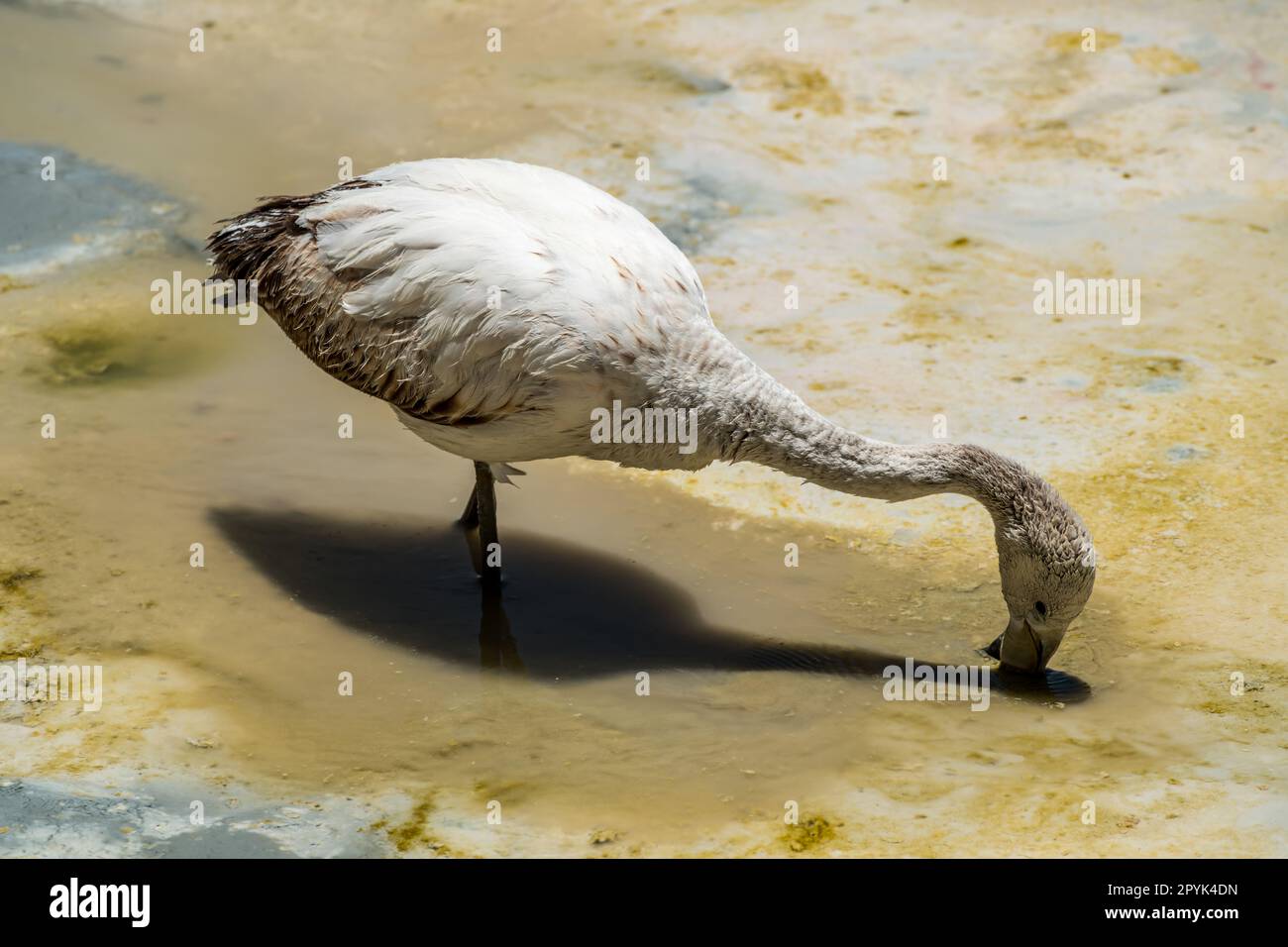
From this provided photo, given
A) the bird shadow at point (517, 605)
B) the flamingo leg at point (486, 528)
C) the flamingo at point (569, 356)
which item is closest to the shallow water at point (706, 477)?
the bird shadow at point (517, 605)

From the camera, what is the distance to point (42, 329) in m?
9.66

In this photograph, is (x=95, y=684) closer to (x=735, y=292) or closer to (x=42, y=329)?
(x=42, y=329)

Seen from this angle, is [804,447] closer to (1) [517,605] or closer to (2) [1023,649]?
(2) [1023,649]

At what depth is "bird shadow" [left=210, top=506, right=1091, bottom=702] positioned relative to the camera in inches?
286

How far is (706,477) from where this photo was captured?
8.77 metres

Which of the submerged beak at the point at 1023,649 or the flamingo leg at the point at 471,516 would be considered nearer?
the submerged beak at the point at 1023,649

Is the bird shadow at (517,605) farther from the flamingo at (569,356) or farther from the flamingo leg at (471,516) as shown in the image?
the flamingo at (569,356)

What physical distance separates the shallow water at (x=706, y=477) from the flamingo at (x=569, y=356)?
2.60 feet

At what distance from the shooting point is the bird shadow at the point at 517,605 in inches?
286

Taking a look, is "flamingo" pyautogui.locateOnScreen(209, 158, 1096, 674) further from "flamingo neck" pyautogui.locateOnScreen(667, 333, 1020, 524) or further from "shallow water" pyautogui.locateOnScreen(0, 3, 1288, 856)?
"shallow water" pyautogui.locateOnScreen(0, 3, 1288, 856)

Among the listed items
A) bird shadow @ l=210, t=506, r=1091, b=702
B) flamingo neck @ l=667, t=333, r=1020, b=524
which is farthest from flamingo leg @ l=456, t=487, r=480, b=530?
flamingo neck @ l=667, t=333, r=1020, b=524

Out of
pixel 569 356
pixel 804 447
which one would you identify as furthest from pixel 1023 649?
pixel 569 356

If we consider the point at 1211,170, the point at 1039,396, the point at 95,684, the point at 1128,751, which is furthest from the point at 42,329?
the point at 1211,170

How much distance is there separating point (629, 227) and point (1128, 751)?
11.0ft
